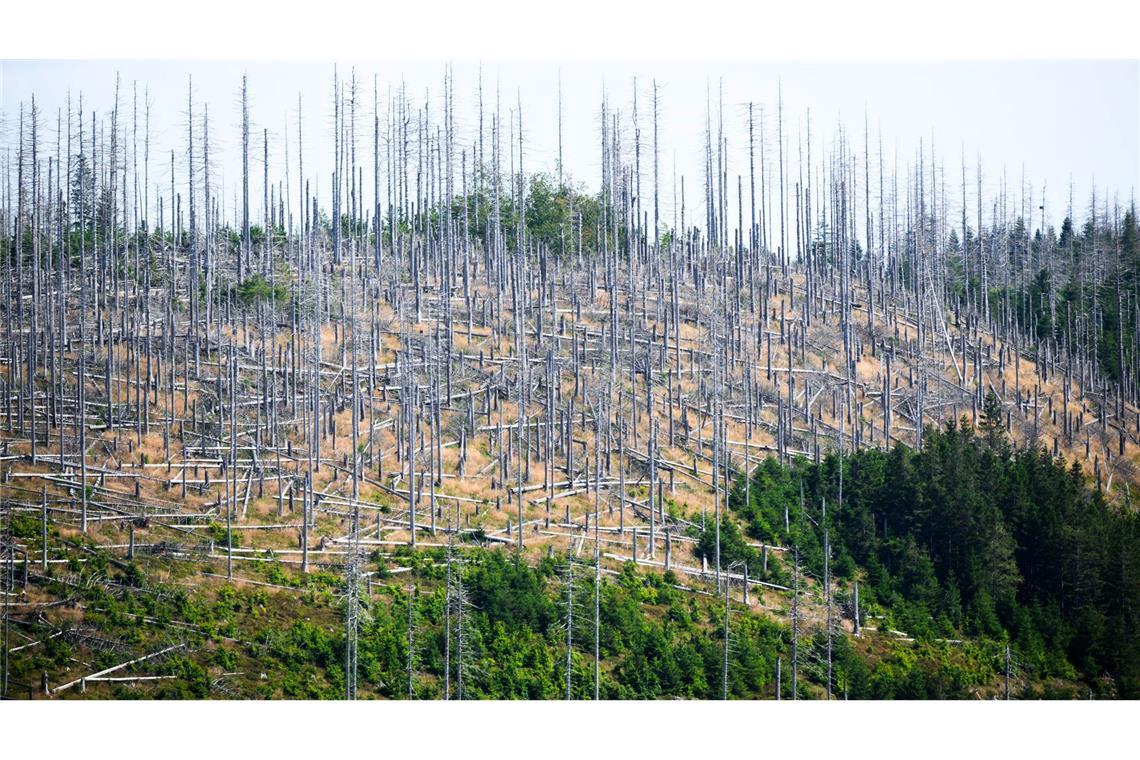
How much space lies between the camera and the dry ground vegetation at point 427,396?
38.5m

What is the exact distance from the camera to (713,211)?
226ft

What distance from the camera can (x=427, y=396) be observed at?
49.1 m

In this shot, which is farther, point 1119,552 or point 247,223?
point 247,223

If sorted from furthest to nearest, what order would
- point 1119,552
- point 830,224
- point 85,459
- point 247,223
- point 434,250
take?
point 830,224, point 434,250, point 247,223, point 1119,552, point 85,459

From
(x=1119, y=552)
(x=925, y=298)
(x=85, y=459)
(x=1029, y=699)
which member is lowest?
(x=1029, y=699)

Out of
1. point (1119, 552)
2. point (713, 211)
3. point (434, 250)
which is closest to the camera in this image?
point (1119, 552)

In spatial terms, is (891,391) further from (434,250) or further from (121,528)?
(121,528)

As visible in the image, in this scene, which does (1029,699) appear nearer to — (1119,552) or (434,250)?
(1119,552)

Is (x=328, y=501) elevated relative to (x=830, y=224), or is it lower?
lower

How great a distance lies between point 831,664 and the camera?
40.5 meters

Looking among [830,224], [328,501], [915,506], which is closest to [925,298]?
[830,224]

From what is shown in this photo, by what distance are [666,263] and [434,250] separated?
12.1 metres

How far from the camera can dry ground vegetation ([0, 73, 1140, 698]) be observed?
3850cm

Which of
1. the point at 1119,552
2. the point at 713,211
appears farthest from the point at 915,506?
the point at 713,211
